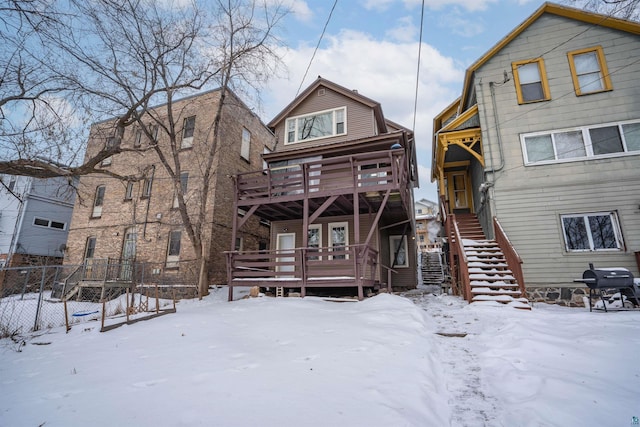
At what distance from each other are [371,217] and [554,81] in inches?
321

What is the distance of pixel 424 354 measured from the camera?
13.3ft

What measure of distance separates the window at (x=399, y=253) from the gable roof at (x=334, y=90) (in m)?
5.88

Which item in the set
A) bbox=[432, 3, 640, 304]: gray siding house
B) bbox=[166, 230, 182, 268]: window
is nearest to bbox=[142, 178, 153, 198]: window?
bbox=[166, 230, 182, 268]: window

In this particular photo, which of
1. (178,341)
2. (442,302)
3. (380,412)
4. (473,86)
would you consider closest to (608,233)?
(442,302)

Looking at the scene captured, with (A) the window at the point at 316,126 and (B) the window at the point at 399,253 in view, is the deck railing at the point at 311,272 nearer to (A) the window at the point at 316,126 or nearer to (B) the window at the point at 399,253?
(B) the window at the point at 399,253

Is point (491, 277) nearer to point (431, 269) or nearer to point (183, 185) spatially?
point (183, 185)

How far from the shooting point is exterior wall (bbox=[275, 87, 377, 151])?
14051mm

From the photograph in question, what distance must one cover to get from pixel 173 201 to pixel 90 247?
635 centimetres

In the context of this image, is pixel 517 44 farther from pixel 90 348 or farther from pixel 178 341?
pixel 90 348

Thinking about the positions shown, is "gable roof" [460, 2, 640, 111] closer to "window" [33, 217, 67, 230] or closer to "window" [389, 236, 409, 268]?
"window" [389, 236, 409, 268]

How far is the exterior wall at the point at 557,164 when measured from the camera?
370 inches

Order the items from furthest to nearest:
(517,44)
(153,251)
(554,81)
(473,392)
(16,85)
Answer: (153,251), (517,44), (554,81), (16,85), (473,392)

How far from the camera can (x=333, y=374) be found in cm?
335

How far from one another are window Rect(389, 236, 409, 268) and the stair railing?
18.6 ft
